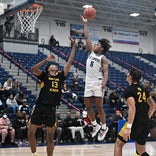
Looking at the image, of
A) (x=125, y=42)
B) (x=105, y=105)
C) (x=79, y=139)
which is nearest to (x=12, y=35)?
(x=105, y=105)

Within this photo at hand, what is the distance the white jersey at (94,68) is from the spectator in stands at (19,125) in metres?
7.04

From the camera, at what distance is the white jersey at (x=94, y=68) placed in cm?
825

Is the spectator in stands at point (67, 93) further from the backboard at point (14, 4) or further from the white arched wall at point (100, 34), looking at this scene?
the white arched wall at point (100, 34)

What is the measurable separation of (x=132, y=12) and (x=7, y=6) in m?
16.1

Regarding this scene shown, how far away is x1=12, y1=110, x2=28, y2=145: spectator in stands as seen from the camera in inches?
576

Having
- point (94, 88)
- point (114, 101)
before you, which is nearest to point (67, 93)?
point (114, 101)

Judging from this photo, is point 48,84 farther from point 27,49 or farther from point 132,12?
point 132,12

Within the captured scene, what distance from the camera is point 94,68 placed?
8266 mm

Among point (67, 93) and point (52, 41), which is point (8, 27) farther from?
point (67, 93)

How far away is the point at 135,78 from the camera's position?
6.32m

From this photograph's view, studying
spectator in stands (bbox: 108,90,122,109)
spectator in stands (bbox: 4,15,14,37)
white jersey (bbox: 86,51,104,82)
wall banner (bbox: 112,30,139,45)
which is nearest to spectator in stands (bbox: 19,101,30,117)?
spectator in stands (bbox: 108,90,122,109)

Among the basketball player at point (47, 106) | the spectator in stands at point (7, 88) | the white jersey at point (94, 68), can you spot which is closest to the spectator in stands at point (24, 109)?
the spectator in stands at point (7, 88)

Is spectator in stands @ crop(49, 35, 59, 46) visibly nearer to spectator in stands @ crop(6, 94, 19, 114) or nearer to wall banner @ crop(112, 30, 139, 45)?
wall banner @ crop(112, 30, 139, 45)

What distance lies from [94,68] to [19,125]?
288 inches
